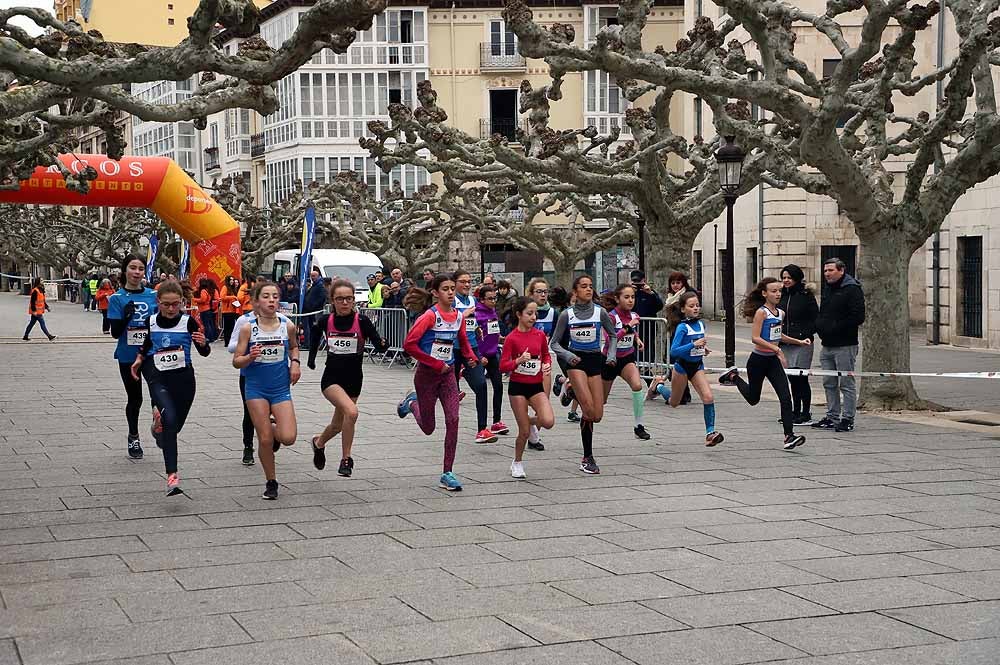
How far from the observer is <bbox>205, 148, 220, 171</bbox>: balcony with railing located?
215 ft

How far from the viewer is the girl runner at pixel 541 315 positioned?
39.4 feet

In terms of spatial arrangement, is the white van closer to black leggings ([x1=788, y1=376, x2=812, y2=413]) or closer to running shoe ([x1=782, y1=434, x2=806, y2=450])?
black leggings ([x1=788, y1=376, x2=812, y2=413])

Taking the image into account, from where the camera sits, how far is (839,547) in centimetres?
805

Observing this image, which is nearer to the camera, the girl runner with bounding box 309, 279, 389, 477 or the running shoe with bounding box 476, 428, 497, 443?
the girl runner with bounding box 309, 279, 389, 477

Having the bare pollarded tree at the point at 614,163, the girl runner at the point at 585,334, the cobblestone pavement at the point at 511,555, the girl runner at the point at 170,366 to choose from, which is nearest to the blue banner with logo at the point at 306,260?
the bare pollarded tree at the point at 614,163

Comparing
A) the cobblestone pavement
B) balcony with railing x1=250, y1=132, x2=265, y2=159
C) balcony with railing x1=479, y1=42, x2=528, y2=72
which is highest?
balcony with railing x1=479, y1=42, x2=528, y2=72

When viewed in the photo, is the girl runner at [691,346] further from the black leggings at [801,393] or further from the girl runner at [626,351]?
the black leggings at [801,393]

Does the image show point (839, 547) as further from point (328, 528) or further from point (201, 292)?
point (201, 292)

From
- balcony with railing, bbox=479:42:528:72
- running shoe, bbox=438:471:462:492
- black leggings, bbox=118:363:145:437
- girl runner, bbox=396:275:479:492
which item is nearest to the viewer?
running shoe, bbox=438:471:462:492

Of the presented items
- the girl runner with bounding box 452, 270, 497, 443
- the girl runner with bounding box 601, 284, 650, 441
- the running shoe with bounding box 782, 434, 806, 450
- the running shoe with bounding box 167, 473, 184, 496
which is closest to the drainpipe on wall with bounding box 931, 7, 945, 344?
the girl runner with bounding box 601, 284, 650, 441

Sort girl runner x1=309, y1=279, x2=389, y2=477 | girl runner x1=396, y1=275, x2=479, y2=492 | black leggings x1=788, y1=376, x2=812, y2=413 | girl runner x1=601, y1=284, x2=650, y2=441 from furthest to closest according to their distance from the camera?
black leggings x1=788, y1=376, x2=812, y2=413
girl runner x1=601, y1=284, x2=650, y2=441
girl runner x1=309, y1=279, x2=389, y2=477
girl runner x1=396, y1=275, x2=479, y2=492

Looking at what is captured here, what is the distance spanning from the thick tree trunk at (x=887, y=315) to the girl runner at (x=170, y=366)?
28.4ft

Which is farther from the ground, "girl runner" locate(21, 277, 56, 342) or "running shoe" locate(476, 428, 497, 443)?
"girl runner" locate(21, 277, 56, 342)

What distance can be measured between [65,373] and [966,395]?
547 inches
